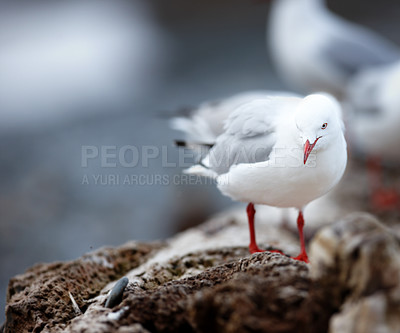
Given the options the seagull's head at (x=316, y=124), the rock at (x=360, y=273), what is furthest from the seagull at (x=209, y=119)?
the rock at (x=360, y=273)

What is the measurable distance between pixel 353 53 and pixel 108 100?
184 inches

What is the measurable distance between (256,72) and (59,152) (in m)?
4.07

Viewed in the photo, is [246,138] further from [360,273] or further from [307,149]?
[360,273]

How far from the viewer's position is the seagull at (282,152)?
8.33ft

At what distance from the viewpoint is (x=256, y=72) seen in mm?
9930

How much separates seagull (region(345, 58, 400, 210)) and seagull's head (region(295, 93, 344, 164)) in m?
2.75

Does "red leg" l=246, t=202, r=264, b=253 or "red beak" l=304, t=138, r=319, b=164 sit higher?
"red beak" l=304, t=138, r=319, b=164

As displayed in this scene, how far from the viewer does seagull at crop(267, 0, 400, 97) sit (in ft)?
20.3

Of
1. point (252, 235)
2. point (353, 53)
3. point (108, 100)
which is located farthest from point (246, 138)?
point (108, 100)

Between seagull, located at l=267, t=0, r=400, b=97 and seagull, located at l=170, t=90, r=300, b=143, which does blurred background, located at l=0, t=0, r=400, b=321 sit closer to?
seagull, located at l=170, t=90, r=300, b=143

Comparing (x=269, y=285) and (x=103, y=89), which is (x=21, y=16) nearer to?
(x=103, y=89)

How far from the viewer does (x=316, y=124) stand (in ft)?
8.16

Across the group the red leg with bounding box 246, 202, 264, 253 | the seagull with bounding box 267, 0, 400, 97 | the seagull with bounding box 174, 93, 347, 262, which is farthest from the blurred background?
the seagull with bounding box 267, 0, 400, 97

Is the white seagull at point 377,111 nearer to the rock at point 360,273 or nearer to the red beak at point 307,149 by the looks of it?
the red beak at point 307,149
